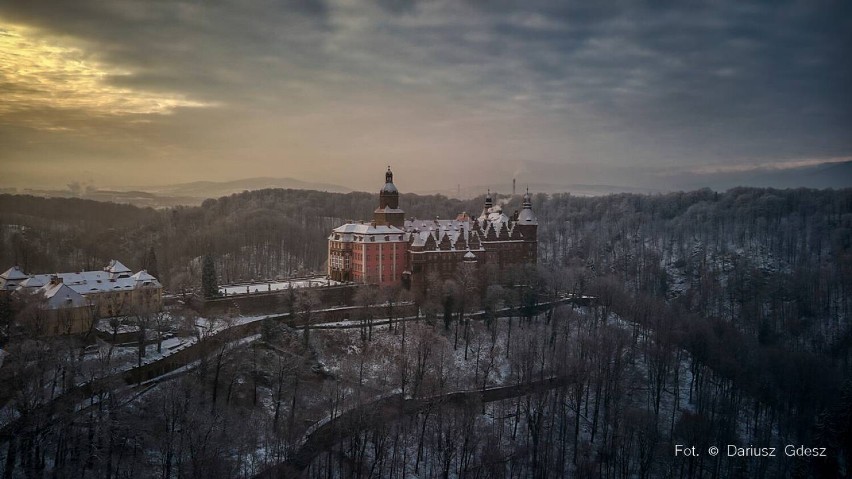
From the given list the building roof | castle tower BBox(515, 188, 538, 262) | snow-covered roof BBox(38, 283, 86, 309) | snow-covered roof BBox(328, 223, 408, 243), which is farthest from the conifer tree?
castle tower BBox(515, 188, 538, 262)

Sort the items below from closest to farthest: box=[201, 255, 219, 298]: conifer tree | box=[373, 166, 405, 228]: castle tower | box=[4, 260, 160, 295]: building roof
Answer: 1. box=[4, 260, 160, 295]: building roof
2. box=[201, 255, 219, 298]: conifer tree
3. box=[373, 166, 405, 228]: castle tower

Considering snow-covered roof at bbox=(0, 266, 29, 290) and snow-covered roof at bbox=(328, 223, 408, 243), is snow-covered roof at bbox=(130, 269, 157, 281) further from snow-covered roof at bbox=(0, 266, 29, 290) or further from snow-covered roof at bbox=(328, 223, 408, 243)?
snow-covered roof at bbox=(328, 223, 408, 243)

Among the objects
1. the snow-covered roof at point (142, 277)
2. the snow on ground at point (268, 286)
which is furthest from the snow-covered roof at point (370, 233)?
the snow-covered roof at point (142, 277)

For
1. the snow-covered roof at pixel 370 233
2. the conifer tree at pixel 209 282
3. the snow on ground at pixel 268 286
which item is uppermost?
the snow-covered roof at pixel 370 233

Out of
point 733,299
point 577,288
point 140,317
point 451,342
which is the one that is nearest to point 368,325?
point 451,342

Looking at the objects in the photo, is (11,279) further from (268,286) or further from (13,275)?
(268,286)

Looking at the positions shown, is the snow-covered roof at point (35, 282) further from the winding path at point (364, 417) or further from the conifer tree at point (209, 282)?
the winding path at point (364, 417)

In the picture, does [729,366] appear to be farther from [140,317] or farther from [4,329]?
[4,329]

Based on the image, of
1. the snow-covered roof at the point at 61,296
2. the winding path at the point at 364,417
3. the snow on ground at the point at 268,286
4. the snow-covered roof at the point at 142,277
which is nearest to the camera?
the winding path at the point at 364,417
